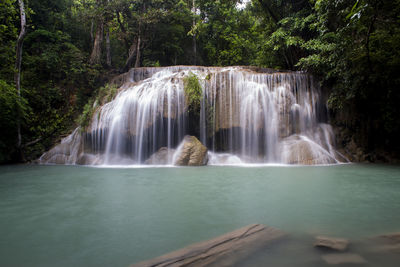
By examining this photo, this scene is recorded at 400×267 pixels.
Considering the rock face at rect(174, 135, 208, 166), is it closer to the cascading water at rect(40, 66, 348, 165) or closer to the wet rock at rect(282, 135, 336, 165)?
the cascading water at rect(40, 66, 348, 165)

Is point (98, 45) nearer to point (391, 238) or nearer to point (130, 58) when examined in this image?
point (130, 58)

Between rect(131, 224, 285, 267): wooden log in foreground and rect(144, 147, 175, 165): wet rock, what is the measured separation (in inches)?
298

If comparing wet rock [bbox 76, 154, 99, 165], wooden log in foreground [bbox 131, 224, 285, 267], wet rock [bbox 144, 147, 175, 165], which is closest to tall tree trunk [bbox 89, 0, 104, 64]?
wet rock [bbox 76, 154, 99, 165]

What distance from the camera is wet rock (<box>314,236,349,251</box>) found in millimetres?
2062

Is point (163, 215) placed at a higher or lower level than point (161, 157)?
lower

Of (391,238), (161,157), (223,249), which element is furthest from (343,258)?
(161,157)

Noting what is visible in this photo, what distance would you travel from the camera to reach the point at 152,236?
8.23 ft

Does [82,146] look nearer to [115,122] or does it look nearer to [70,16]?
[115,122]

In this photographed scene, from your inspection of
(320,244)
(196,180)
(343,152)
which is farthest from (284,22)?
(320,244)

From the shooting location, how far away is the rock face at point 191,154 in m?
9.28

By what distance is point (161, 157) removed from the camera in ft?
32.6

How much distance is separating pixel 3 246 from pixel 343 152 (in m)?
11.4

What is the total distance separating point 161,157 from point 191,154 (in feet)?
4.40

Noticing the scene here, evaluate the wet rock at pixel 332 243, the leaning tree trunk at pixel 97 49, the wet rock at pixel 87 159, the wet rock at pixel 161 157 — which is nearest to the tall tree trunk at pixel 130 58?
the leaning tree trunk at pixel 97 49
